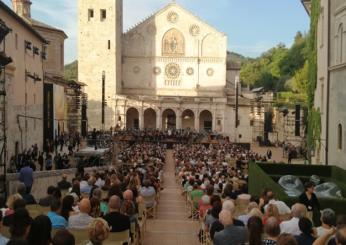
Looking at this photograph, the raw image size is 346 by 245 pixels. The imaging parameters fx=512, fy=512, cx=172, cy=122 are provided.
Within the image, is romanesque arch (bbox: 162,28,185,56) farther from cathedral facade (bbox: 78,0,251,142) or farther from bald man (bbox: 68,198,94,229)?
bald man (bbox: 68,198,94,229)

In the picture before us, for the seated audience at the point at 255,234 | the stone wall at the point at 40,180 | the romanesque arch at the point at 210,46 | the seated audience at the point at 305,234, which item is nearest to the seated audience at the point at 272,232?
the seated audience at the point at 255,234

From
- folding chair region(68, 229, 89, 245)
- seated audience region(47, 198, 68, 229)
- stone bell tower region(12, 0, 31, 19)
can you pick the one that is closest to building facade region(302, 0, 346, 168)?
seated audience region(47, 198, 68, 229)

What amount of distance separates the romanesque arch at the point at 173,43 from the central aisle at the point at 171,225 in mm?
44264

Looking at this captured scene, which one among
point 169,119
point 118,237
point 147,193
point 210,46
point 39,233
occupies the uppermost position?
point 210,46

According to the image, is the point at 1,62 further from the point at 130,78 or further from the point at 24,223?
the point at 130,78

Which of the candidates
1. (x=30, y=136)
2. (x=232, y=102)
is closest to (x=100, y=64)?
(x=232, y=102)

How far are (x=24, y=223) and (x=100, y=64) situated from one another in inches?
2261

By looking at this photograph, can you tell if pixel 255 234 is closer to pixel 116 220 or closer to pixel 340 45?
Result: pixel 116 220

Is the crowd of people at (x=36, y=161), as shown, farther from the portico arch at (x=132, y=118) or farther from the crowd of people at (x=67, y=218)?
the portico arch at (x=132, y=118)

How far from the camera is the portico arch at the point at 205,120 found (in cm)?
6212

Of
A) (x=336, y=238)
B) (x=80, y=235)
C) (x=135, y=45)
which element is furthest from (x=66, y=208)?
(x=135, y=45)

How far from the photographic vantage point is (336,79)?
73.8 feet

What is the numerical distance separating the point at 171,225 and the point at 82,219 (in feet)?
18.5

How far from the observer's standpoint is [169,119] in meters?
62.5
